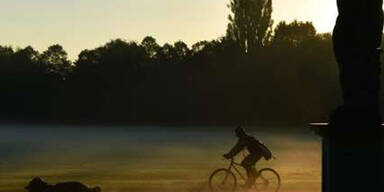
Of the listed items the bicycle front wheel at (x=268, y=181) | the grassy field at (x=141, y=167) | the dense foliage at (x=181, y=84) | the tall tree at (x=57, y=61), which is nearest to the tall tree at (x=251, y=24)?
the dense foliage at (x=181, y=84)

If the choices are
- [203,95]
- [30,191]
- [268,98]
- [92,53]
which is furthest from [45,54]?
[30,191]

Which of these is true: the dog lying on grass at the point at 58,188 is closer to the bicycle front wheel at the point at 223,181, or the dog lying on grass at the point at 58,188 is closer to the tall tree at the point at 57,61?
the bicycle front wheel at the point at 223,181

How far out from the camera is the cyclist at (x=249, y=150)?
1644cm

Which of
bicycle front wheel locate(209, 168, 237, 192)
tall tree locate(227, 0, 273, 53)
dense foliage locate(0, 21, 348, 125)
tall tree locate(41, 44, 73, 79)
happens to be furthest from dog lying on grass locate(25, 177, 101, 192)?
tall tree locate(41, 44, 73, 79)

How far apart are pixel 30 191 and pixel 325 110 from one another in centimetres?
6531

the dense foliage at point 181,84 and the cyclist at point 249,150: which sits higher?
the dense foliage at point 181,84

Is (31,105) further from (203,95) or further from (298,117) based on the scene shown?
(298,117)

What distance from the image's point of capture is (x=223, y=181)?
1791cm

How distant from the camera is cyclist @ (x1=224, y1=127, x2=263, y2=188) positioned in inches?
647

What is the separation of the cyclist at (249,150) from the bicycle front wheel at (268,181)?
0.23 metres

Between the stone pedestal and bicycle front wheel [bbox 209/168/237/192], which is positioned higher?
the stone pedestal

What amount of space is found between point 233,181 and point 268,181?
722 millimetres

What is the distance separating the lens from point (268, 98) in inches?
3132

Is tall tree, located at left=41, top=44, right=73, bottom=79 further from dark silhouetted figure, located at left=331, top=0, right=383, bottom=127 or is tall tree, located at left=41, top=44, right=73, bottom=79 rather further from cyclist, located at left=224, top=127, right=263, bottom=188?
dark silhouetted figure, located at left=331, top=0, right=383, bottom=127
